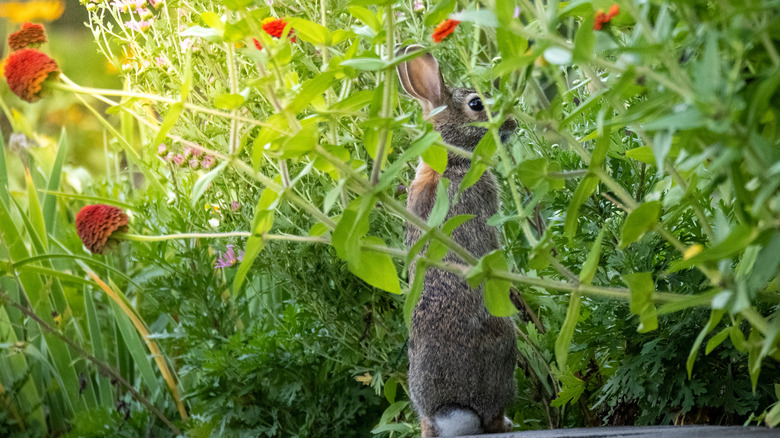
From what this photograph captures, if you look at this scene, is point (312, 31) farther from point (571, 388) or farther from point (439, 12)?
point (571, 388)

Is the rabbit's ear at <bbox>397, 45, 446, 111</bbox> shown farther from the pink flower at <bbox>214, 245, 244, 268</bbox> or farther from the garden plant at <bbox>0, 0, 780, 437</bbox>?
the pink flower at <bbox>214, 245, 244, 268</bbox>

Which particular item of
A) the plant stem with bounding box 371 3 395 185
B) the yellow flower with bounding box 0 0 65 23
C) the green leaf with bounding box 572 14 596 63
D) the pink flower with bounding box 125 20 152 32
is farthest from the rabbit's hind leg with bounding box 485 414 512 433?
the yellow flower with bounding box 0 0 65 23

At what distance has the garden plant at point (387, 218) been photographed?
856 millimetres

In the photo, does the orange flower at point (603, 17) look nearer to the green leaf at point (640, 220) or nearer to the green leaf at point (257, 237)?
the green leaf at point (640, 220)

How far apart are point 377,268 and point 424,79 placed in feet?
2.93

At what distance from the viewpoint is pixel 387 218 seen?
2.08 meters

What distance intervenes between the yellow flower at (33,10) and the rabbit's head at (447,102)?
9.61ft

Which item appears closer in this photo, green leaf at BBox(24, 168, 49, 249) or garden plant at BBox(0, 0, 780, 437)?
garden plant at BBox(0, 0, 780, 437)

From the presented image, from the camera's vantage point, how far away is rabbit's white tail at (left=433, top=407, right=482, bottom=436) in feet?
5.43

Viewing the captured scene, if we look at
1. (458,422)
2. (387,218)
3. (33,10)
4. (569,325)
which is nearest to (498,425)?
(458,422)

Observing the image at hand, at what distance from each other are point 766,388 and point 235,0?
118 centimetres

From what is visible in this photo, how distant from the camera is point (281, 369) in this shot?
7.18 ft

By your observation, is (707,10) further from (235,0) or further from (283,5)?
(283,5)

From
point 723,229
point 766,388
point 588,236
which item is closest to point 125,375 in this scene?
point 588,236
